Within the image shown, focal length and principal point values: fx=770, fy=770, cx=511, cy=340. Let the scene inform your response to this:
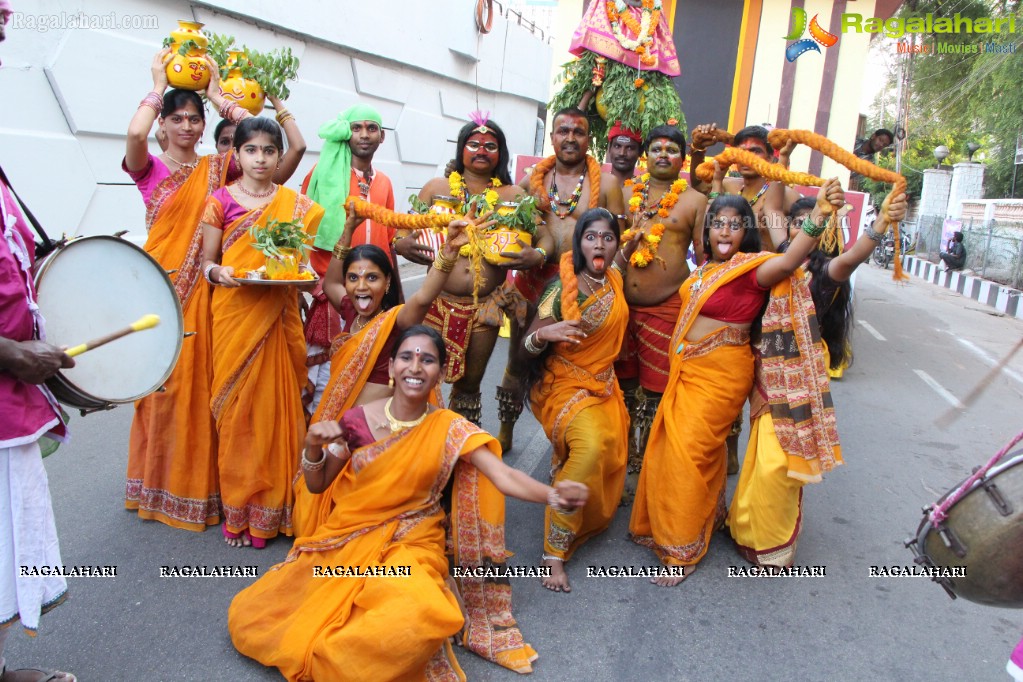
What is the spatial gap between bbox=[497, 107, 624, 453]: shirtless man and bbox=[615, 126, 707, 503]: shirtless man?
261 millimetres

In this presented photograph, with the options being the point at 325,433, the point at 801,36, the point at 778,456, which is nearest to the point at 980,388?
the point at 778,456

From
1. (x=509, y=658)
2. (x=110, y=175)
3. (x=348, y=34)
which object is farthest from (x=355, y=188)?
(x=348, y=34)

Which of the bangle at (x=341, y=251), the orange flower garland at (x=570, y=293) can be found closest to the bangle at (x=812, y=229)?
the orange flower garland at (x=570, y=293)

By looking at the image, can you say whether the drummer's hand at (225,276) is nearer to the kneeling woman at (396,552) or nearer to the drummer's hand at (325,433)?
the kneeling woman at (396,552)

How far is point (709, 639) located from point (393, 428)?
158 centimetres

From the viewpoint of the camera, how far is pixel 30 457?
7.55 feet

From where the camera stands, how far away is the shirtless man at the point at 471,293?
13.7 ft

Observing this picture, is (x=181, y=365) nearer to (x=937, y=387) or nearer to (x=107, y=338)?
(x=107, y=338)

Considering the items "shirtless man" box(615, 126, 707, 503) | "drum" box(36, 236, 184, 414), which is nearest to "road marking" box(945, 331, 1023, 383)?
"shirtless man" box(615, 126, 707, 503)

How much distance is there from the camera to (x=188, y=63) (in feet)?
12.8

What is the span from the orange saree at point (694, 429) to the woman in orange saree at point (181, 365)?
2255 millimetres

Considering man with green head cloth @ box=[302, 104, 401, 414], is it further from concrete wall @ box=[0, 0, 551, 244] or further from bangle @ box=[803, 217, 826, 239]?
concrete wall @ box=[0, 0, 551, 244]

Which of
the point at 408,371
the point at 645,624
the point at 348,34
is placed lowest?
the point at 645,624

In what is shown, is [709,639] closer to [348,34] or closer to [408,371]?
[408,371]
